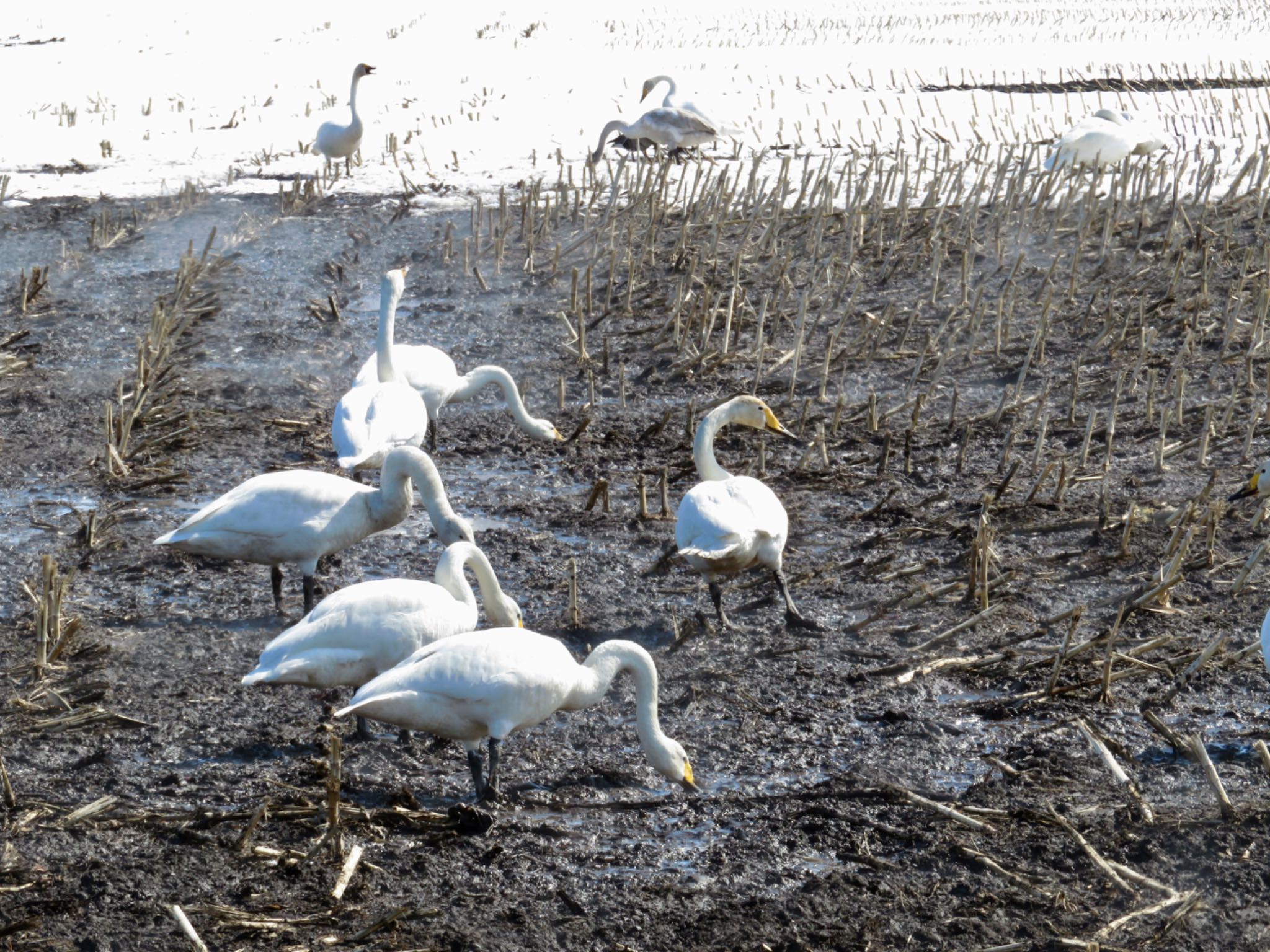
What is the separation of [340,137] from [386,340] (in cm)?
695

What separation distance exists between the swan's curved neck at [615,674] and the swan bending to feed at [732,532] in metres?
1.10

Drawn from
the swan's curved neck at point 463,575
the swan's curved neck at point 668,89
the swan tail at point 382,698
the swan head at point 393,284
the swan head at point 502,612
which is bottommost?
the swan head at point 502,612

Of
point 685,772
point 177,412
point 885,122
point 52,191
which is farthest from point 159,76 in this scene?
point 685,772

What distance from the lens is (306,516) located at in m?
5.40

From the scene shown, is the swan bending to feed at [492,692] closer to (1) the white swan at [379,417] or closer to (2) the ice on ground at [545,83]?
(1) the white swan at [379,417]

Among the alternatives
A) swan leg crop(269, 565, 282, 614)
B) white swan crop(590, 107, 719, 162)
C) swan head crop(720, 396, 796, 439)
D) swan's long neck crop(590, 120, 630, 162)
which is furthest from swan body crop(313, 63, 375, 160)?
swan leg crop(269, 565, 282, 614)

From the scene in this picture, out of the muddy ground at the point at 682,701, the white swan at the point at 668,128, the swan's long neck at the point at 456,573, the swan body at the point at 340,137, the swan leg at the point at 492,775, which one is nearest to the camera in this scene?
the muddy ground at the point at 682,701

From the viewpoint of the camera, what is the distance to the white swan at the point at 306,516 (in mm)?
5371

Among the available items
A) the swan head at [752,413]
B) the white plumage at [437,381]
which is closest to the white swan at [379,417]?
the white plumage at [437,381]

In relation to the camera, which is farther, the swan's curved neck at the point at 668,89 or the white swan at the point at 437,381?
the swan's curved neck at the point at 668,89

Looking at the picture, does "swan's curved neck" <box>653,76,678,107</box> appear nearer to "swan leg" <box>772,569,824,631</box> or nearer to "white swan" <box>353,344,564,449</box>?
"white swan" <box>353,344,564,449</box>

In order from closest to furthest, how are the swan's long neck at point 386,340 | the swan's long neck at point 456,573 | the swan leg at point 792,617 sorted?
the swan's long neck at point 456,573 → the swan leg at point 792,617 → the swan's long neck at point 386,340

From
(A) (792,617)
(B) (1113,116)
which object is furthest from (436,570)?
(B) (1113,116)

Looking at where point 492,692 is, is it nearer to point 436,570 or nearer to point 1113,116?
point 436,570
